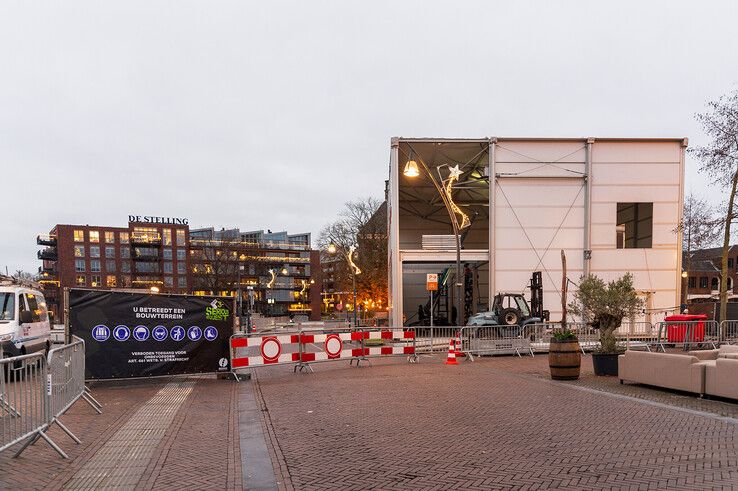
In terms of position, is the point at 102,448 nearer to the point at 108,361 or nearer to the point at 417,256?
the point at 108,361

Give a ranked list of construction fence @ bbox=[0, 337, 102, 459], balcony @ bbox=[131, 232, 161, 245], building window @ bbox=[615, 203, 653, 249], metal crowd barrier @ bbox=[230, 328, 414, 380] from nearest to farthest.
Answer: construction fence @ bbox=[0, 337, 102, 459] < metal crowd barrier @ bbox=[230, 328, 414, 380] < building window @ bbox=[615, 203, 653, 249] < balcony @ bbox=[131, 232, 161, 245]

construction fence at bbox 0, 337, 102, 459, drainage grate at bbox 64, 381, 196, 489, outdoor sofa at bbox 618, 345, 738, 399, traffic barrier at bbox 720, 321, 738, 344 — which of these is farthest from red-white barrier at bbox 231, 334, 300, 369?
traffic barrier at bbox 720, 321, 738, 344

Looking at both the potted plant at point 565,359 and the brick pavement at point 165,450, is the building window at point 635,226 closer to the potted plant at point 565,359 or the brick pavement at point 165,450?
the potted plant at point 565,359

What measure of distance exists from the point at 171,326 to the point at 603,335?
9977mm

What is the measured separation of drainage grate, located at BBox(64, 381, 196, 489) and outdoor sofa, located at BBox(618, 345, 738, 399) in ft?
28.3

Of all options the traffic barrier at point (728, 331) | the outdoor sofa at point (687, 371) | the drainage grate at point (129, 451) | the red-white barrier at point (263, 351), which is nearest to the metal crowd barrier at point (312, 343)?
the red-white barrier at point (263, 351)

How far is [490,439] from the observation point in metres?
5.93

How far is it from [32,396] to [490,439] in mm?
5393

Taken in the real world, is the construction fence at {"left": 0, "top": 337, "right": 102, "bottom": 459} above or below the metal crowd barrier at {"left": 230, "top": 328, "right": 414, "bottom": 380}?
above

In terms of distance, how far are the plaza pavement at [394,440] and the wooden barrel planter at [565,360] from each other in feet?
2.32

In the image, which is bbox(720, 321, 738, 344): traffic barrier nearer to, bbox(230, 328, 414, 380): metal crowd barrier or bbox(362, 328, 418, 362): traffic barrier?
bbox(362, 328, 418, 362): traffic barrier

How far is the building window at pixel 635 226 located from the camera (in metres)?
26.9

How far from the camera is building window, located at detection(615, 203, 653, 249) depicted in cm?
2688

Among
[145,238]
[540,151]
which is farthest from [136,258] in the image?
[540,151]
